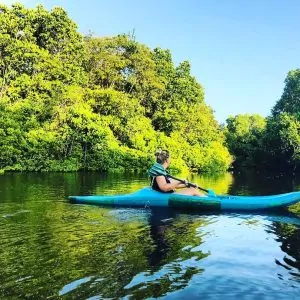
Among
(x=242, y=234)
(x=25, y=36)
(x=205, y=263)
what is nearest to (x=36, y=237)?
(x=205, y=263)

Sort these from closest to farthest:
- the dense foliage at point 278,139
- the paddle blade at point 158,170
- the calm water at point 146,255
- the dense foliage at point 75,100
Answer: the calm water at point 146,255 → the paddle blade at point 158,170 → the dense foliage at point 75,100 → the dense foliage at point 278,139

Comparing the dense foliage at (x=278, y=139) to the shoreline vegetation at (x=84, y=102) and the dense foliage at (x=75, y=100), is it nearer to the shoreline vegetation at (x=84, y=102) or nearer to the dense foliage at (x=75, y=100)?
the shoreline vegetation at (x=84, y=102)

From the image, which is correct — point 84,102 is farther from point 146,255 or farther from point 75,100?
point 146,255

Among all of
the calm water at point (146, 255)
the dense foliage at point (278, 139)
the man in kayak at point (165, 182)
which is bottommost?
the calm water at point (146, 255)

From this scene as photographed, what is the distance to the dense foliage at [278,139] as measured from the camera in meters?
46.4

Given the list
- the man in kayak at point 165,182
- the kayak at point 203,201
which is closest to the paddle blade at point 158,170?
the man in kayak at point 165,182

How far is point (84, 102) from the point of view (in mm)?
34500

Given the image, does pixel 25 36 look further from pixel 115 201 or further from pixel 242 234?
pixel 242 234

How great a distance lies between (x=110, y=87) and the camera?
3756 centimetres

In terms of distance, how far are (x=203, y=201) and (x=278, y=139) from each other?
128 feet

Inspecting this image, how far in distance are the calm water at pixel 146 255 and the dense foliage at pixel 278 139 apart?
37.6 meters

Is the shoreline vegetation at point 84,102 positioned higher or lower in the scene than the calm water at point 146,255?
higher

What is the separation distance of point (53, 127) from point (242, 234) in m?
26.1

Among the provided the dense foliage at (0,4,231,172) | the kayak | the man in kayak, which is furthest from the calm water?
the dense foliage at (0,4,231,172)
